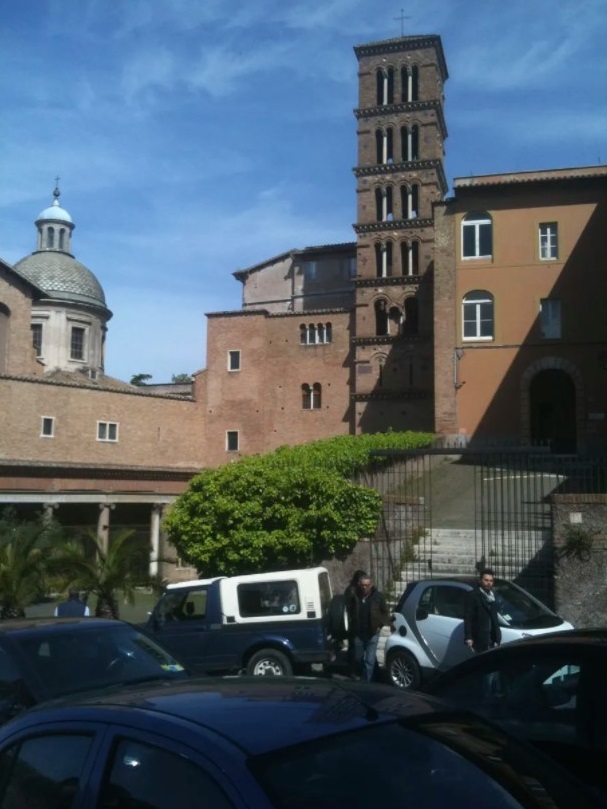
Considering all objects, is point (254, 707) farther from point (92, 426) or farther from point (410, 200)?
point (410, 200)

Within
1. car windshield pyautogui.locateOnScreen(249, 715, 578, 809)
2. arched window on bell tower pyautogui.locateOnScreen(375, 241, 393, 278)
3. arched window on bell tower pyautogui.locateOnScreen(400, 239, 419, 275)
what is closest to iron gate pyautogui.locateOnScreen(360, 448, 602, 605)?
car windshield pyautogui.locateOnScreen(249, 715, 578, 809)

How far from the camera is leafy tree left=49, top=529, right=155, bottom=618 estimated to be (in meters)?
16.7

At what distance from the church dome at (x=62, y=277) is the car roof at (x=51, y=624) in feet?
175

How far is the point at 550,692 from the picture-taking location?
5086 mm

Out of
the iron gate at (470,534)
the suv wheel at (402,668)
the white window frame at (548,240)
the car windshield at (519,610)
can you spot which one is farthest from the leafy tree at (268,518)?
the white window frame at (548,240)

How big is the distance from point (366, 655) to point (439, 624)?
1.22 m

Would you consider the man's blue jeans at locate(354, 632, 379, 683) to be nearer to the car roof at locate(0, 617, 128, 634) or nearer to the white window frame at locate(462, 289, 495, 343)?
the car roof at locate(0, 617, 128, 634)

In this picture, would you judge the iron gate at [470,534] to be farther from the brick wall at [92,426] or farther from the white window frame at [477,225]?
the brick wall at [92,426]

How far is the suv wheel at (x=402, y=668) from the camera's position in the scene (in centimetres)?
1214

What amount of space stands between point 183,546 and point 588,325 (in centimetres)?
2489

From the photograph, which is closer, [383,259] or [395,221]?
[395,221]

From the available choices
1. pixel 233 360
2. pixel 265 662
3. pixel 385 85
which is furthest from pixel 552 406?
pixel 265 662

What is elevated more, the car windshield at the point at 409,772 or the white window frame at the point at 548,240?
the white window frame at the point at 548,240

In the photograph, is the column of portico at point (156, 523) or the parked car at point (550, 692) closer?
the parked car at point (550, 692)
